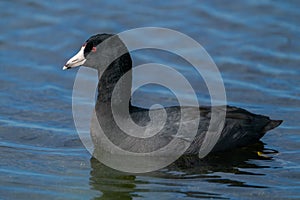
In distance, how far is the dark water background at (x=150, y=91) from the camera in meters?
7.41

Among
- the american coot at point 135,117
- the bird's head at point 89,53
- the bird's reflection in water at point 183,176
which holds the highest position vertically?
the bird's head at point 89,53

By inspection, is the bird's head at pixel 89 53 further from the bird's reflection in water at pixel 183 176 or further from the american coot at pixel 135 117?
the bird's reflection in water at pixel 183 176

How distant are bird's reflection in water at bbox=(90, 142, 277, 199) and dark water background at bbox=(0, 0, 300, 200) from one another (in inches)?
0.4

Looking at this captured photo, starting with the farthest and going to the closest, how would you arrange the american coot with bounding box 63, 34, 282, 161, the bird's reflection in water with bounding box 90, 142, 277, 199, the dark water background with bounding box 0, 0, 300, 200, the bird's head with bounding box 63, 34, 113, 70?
the bird's head with bounding box 63, 34, 113, 70 → the american coot with bounding box 63, 34, 282, 161 → the dark water background with bounding box 0, 0, 300, 200 → the bird's reflection in water with bounding box 90, 142, 277, 199

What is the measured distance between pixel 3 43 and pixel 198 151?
4292 mm

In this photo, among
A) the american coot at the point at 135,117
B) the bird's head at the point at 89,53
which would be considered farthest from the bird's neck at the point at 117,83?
the bird's head at the point at 89,53

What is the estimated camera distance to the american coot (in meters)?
8.12

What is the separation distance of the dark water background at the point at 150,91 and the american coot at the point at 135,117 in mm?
198

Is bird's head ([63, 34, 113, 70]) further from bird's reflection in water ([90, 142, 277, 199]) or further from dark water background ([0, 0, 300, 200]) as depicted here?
bird's reflection in water ([90, 142, 277, 199])

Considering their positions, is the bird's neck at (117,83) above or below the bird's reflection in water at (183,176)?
above

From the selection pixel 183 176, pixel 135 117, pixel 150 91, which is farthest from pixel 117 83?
pixel 150 91

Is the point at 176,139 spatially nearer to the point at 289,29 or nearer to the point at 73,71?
the point at 73,71

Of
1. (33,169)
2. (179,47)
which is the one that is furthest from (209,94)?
(33,169)

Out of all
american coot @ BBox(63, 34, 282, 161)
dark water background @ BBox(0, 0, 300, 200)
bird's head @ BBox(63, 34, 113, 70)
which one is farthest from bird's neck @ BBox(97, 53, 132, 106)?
dark water background @ BBox(0, 0, 300, 200)
